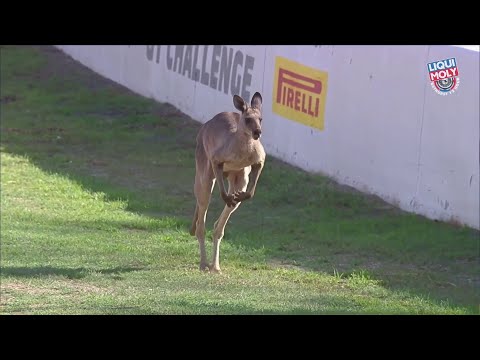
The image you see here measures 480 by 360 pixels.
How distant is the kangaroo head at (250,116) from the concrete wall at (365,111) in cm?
390

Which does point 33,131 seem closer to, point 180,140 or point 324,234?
point 180,140

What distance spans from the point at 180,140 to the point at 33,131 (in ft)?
10.7

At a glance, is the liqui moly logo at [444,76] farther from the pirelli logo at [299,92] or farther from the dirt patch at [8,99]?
the dirt patch at [8,99]

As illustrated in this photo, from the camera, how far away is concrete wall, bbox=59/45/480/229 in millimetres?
13578

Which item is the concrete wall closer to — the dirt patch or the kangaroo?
the kangaroo

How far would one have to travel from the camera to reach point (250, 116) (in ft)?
33.7

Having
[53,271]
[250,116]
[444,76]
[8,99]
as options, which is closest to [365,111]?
[444,76]

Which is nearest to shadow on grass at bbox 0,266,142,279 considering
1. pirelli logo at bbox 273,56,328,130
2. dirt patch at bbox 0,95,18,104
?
pirelli logo at bbox 273,56,328,130

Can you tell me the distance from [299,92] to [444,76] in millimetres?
3437

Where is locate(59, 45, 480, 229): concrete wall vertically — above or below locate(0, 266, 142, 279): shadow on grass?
above

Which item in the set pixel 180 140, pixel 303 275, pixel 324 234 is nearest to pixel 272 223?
pixel 324 234

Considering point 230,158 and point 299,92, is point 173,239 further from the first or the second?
point 299,92

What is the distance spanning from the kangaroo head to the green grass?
157 centimetres

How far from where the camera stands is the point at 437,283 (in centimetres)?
1145
